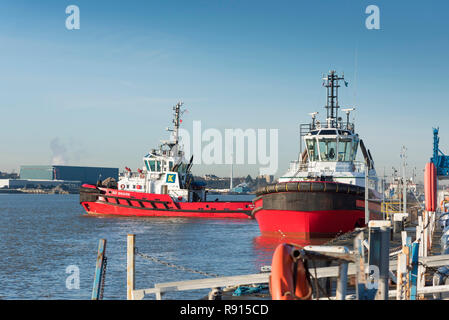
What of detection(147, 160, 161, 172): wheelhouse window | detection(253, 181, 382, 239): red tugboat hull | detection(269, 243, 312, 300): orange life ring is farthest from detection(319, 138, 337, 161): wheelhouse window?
detection(269, 243, 312, 300): orange life ring

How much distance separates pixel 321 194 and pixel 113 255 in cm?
1050

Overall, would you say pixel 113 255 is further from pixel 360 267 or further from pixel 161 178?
pixel 161 178

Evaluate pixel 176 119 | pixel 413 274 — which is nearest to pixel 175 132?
pixel 176 119

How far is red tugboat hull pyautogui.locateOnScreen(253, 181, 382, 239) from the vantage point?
27141 mm

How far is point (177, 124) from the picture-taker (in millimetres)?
57656

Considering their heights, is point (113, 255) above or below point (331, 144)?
below

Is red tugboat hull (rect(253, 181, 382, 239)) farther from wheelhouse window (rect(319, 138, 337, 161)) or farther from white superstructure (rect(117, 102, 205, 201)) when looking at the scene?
white superstructure (rect(117, 102, 205, 201))

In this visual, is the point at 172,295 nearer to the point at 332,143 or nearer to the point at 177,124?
the point at 332,143

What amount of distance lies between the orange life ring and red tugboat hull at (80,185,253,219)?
46.5 metres

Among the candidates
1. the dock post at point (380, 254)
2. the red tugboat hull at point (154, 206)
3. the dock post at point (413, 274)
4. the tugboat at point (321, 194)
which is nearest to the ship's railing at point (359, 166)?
the tugboat at point (321, 194)

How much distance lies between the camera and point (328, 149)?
34.1 meters

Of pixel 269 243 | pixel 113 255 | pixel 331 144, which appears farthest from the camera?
pixel 331 144

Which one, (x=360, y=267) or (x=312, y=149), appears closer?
(x=360, y=267)
